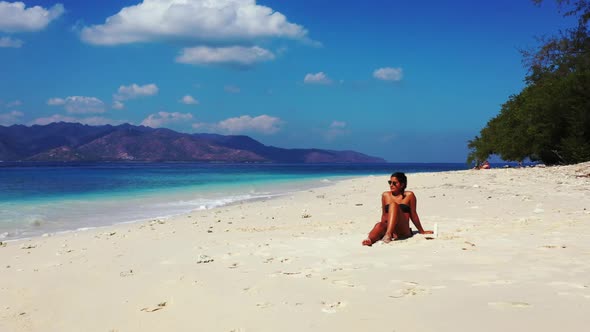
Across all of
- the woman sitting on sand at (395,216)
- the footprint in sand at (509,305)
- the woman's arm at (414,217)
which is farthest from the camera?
the woman's arm at (414,217)

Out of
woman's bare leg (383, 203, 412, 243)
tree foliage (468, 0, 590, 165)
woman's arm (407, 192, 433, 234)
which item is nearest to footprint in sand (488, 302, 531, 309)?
woman's bare leg (383, 203, 412, 243)

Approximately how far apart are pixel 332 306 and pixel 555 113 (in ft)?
99.2

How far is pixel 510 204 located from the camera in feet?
37.7

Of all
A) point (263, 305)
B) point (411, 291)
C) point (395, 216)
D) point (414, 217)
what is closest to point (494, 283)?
point (411, 291)

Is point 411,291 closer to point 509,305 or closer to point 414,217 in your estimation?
point 509,305

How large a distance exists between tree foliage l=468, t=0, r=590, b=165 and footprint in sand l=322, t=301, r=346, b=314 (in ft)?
67.3

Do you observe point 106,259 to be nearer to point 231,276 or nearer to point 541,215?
point 231,276

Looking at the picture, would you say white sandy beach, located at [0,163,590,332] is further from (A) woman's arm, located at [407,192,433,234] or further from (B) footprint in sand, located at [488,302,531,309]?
(A) woman's arm, located at [407,192,433,234]

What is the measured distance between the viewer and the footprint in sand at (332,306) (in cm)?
367

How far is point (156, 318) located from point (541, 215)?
8.16 metres

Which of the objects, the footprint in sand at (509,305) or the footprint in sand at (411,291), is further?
the footprint in sand at (411,291)

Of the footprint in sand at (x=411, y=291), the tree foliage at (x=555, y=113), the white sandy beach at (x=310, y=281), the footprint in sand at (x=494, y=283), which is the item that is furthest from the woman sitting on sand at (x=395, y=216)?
the tree foliage at (x=555, y=113)

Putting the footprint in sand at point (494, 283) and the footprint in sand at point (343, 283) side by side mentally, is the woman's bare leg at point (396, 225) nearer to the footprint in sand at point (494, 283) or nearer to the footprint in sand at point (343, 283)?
the footprint in sand at point (343, 283)

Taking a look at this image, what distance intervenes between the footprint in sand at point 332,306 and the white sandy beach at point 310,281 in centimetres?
2
